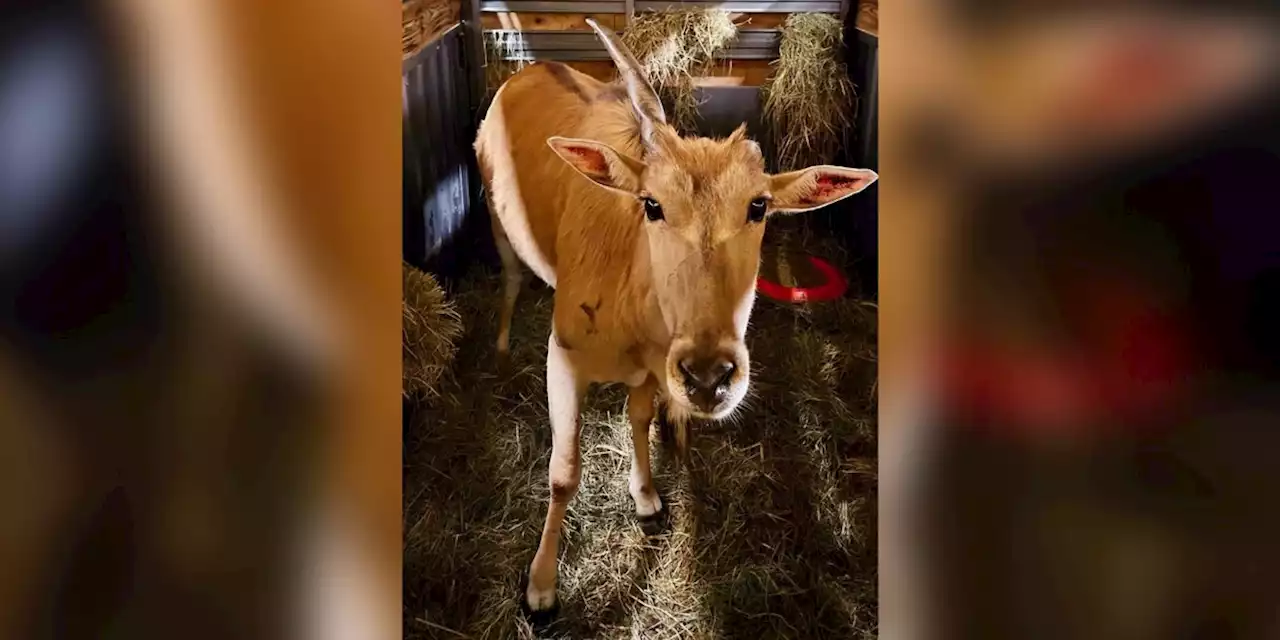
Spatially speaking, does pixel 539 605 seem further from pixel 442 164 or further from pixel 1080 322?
pixel 1080 322

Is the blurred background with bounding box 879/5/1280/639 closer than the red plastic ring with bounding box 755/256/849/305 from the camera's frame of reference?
Yes

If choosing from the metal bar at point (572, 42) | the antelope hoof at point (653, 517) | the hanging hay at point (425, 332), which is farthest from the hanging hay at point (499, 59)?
the antelope hoof at point (653, 517)

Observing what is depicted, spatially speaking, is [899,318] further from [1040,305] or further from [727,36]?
[727,36]

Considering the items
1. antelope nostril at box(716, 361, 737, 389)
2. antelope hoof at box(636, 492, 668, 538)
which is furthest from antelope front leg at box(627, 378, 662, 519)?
antelope nostril at box(716, 361, 737, 389)

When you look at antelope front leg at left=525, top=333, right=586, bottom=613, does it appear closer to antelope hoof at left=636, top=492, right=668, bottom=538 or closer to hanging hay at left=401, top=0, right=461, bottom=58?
antelope hoof at left=636, top=492, right=668, bottom=538

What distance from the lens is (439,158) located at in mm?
715

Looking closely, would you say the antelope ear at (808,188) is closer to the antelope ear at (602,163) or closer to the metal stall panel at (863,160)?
the metal stall panel at (863,160)

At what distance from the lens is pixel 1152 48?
0.61 m

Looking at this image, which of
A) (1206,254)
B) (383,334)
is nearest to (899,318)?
(1206,254)

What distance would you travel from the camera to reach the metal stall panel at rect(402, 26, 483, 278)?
2.22 ft

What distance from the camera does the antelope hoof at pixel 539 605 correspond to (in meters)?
0.65

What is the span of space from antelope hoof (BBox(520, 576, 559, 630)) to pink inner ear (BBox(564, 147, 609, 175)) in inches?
14.6

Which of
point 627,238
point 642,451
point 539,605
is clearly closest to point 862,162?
point 627,238

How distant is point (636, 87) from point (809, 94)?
0.54 ft
